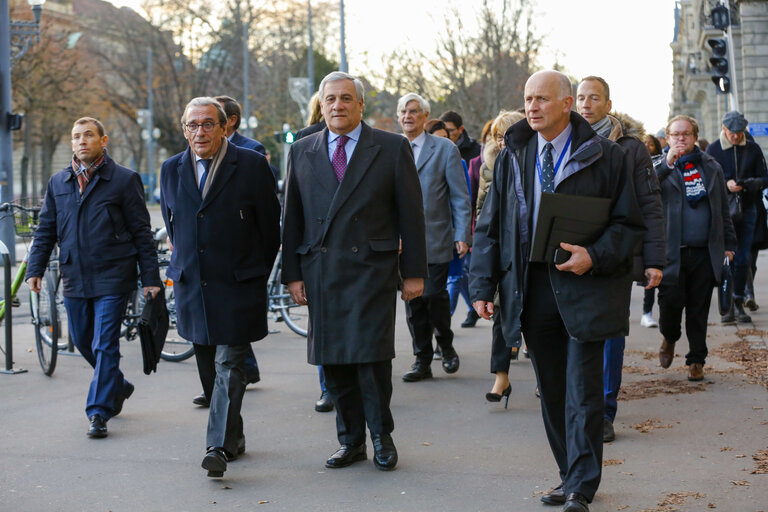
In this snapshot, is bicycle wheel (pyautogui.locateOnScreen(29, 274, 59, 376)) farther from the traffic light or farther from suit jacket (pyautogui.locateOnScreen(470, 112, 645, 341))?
the traffic light

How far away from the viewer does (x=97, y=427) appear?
22.8ft

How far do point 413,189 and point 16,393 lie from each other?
392cm

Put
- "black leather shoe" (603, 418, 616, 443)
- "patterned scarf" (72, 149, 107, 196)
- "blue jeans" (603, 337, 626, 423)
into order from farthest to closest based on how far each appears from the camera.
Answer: "patterned scarf" (72, 149, 107, 196), "blue jeans" (603, 337, 626, 423), "black leather shoe" (603, 418, 616, 443)

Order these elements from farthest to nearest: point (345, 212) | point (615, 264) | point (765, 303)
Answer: point (765, 303), point (345, 212), point (615, 264)

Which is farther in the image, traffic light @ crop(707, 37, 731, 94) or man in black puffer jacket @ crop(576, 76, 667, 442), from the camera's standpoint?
traffic light @ crop(707, 37, 731, 94)

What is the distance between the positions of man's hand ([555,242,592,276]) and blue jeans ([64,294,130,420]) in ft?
10.9

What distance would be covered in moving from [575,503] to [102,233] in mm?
3708

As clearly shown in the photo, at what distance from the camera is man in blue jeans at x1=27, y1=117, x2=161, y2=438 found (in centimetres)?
725

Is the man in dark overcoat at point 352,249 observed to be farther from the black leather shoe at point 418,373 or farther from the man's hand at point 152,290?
the black leather shoe at point 418,373

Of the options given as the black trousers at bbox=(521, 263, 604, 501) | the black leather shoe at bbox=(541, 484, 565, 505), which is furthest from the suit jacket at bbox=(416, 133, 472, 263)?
the black leather shoe at bbox=(541, 484, 565, 505)

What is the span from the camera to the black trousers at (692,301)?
8.41 m

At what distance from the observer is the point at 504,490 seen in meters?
5.56

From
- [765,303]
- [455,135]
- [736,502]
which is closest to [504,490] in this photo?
[736,502]

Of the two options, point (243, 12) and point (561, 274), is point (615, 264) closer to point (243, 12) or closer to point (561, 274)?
point (561, 274)
